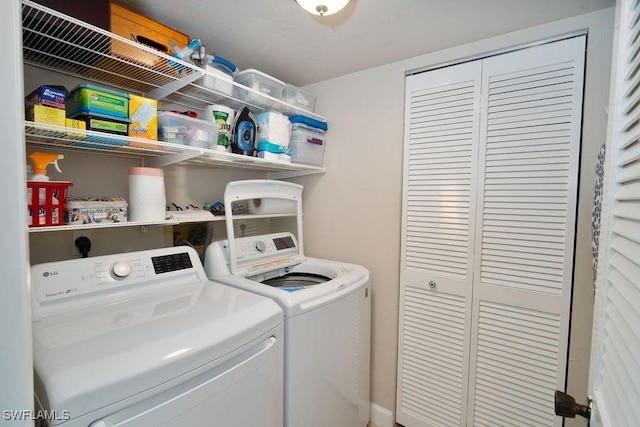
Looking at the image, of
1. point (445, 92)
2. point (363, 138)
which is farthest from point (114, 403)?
point (445, 92)

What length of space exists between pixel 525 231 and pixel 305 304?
119cm

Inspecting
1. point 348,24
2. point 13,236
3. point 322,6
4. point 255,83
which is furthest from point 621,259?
point 255,83

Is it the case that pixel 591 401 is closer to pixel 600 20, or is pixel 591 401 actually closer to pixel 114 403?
pixel 114 403

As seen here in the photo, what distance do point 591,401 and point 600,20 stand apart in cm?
158

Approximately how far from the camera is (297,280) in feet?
6.47

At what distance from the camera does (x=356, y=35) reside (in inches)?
61.4

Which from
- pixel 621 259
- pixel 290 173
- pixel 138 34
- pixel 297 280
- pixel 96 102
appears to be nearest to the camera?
→ pixel 621 259

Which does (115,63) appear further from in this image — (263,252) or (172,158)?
(263,252)

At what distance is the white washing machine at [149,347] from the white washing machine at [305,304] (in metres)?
0.10

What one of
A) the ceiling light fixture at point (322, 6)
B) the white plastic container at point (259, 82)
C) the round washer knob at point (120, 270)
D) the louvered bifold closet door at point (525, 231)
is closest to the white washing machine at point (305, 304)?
the round washer knob at point (120, 270)

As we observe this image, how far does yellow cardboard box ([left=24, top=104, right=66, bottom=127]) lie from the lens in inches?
38.6

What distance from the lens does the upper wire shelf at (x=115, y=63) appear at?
1.04 metres

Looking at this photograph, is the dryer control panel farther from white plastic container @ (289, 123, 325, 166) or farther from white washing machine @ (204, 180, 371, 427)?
white plastic container @ (289, 123, 325, 166)

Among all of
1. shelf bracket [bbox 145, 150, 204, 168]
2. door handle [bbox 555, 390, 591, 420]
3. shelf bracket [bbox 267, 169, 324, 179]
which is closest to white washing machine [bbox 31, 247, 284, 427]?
shelf bracket [bbox 145, 150, 204, 168]
